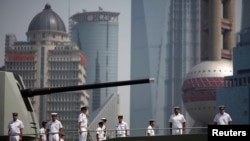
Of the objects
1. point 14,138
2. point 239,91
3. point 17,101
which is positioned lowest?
point 14,138

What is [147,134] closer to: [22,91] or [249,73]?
[22,91]

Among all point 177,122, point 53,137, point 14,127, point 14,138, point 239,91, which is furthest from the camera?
point 239,91

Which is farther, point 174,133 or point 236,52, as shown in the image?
point 236,52

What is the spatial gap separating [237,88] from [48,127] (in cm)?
16356

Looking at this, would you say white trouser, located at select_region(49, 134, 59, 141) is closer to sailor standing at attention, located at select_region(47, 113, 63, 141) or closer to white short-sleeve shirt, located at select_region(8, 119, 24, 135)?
sailor standing at attention, located at select_region(47, 113, 63, 141)

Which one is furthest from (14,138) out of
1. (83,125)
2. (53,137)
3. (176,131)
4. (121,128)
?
(176,131)

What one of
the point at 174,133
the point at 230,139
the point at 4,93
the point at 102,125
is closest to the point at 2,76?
the point at 4,93

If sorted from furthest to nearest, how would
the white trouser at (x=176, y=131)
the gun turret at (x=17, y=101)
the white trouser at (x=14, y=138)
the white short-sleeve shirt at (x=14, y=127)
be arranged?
the white trouser at (x=176, y=131) < the gun turret at (x=17, y=101) < the white trouser at (x=14, y=138) < the white short-sleeve shirt at (x=14, y=127)

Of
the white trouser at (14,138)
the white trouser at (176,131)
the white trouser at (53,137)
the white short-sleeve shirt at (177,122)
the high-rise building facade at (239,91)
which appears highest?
the high-rise building facade at (239,91)

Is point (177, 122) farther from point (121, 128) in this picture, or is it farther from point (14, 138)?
point (14, 138)

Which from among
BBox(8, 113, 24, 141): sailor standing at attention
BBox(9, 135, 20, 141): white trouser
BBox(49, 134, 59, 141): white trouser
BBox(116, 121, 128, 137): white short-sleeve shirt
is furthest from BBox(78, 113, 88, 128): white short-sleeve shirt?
BBox(9, 135, 20, 141): white trouser

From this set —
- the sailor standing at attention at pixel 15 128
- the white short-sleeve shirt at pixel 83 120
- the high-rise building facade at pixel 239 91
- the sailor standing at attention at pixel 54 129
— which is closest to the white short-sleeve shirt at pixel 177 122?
the white short-sleeve shirt at pixel 83 120

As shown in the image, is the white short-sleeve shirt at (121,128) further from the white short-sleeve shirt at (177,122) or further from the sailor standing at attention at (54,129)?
the sailor standing at attention at (54,129)

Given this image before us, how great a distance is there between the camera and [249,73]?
7357 inches
